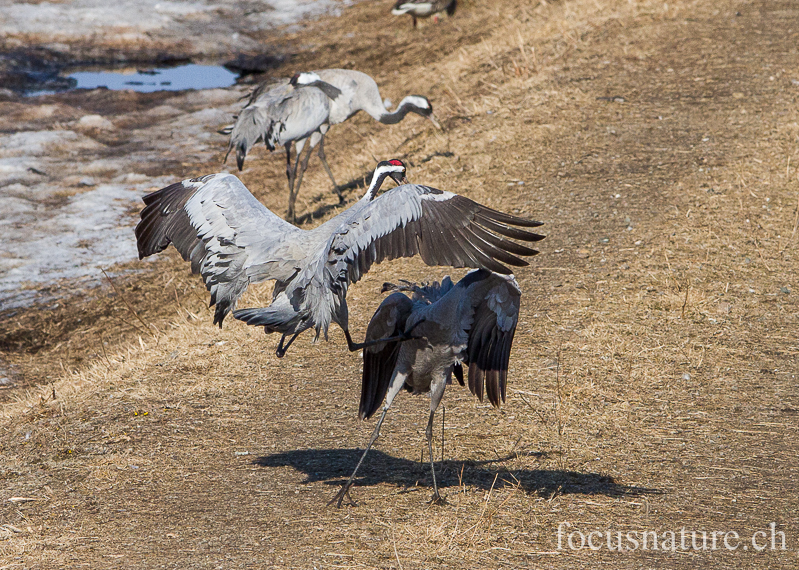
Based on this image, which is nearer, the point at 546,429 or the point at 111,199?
the point at 546,429

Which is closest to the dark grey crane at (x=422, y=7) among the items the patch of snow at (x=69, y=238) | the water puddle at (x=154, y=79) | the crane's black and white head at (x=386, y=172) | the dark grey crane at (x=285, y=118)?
the water puddle at (x=154, y=79)

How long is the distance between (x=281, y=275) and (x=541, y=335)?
8.44 feet

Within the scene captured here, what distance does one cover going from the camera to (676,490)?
14.8ft

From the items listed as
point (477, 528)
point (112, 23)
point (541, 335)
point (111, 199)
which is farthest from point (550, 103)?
point (112, 23)

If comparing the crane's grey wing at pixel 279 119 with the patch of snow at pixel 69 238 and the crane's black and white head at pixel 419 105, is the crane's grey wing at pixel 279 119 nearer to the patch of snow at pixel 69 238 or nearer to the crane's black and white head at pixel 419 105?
the crane's black and white head at pixel 419 105

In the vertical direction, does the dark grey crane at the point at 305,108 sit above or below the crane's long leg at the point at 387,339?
above

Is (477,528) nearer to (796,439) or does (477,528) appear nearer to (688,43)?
(796,439)

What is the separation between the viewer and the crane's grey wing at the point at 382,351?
14.7ft

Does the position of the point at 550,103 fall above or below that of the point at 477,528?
above

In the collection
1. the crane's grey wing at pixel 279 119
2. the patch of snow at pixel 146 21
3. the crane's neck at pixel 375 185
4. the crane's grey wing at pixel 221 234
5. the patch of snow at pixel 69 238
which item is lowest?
the patch of snow at pixel 69 238

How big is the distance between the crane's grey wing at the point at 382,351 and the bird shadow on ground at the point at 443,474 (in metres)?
0.31

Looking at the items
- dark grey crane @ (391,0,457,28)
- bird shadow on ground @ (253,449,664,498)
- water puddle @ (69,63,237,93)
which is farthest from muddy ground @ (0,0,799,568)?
dark grey crane @ (391,0,457,28)

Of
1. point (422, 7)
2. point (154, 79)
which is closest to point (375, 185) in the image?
point (422, 7)

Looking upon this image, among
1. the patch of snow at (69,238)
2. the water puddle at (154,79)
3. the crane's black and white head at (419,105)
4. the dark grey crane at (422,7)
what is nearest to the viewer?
the patch of snow at (69,238)
